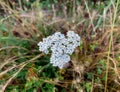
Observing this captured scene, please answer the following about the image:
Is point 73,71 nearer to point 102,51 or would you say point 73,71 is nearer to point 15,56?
point 102,51

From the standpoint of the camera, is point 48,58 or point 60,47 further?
point 48,58

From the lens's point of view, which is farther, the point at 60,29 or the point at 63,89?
the point at 60,29

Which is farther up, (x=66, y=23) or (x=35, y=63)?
(x=66, y=23)

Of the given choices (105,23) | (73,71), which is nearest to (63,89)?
(73,71)
